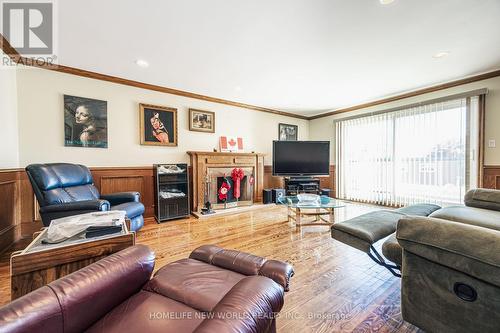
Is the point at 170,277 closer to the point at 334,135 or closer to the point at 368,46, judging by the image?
the point at 368,46

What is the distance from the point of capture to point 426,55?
8.56 ft

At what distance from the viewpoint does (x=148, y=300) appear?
889 millimetres

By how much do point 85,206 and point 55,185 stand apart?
61 centimetres

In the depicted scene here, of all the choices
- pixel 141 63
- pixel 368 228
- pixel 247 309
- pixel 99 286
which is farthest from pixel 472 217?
pixel 141 63

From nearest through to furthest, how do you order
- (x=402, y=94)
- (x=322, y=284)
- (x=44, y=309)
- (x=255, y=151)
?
(x=44, y=309) < (x=322, y=284) < (x=402, y=94) < (x=255, y=151)

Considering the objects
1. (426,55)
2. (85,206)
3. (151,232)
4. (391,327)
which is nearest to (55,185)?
(85,206)

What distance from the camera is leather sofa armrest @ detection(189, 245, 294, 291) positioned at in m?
1.02

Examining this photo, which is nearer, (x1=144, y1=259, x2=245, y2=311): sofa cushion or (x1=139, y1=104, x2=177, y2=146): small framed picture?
(x1=144, y1=259, x2=245, y2=311): sofa cushion

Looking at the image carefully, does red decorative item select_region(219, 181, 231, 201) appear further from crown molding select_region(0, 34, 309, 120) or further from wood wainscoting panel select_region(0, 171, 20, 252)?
wood wainscoting panel select_region(0, 171, 20, 252)

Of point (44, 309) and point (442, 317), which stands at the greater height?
point (44, 309)

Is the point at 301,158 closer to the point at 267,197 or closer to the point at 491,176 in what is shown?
the point at 267,197

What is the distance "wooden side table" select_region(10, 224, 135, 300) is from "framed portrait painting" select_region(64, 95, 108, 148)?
229 cm

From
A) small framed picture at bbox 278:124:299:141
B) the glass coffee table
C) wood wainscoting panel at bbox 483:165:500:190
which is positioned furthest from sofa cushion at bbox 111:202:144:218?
wood wainscoting panel at bbox 483:165:500:190

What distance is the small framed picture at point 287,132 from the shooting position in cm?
546
